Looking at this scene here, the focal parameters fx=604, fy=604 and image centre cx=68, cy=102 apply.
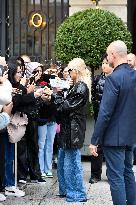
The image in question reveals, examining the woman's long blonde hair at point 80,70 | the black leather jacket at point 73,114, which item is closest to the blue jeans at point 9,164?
the black leather jacket at point 73,114

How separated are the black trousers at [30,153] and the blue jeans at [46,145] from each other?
322mm

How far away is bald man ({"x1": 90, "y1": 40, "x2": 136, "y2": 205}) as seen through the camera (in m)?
6.42

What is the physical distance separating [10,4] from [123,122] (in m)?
7.23

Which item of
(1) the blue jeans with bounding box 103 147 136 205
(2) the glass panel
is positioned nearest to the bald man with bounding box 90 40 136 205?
(1) the blue jeans with bounding box 103 147 136 205

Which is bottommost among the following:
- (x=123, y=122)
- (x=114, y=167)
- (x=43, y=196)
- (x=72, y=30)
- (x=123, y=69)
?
(x=43, y=196)

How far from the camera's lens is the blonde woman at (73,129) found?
7.79 m

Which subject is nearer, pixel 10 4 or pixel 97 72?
pixel 97 72

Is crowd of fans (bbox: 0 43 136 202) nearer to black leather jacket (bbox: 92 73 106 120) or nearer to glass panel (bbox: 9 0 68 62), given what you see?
black leather jacket (bbox: 92 73 106 120)

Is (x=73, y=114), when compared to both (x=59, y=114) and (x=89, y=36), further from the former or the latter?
(x=89, y=36)

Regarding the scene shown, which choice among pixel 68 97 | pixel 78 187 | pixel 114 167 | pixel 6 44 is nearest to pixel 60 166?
pixel 78 187

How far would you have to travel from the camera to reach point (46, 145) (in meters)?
9.66

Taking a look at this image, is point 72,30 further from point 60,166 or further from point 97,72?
point 60,166

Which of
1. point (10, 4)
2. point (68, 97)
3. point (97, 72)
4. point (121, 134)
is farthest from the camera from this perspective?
point (10, 4)

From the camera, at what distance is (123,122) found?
255 inches
